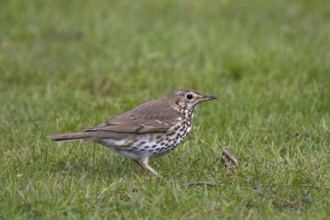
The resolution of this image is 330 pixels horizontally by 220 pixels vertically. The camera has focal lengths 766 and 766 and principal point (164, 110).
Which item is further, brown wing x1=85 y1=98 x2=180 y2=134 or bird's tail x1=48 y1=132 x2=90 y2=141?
brown wing x1=85 y1=98 x2=180 y2=134

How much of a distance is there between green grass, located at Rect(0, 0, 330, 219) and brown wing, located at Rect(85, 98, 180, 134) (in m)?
0.37

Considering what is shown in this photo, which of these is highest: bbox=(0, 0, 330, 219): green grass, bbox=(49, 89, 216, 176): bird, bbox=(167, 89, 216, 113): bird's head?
bbox=(167, 89, 216, 113): bird's head

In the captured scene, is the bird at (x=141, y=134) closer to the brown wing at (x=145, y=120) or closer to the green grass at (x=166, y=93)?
the brown wing at (x=145, y=120)

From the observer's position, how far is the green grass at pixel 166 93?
5.69m

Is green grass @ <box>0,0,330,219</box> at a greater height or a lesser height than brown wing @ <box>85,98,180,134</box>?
lesser

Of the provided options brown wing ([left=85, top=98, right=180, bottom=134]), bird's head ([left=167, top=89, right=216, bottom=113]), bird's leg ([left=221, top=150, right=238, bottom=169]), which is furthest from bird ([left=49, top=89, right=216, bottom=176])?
bird's leg ([left=221, top=150, right=238, bottom=169])

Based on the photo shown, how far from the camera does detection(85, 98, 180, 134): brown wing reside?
21.8ft

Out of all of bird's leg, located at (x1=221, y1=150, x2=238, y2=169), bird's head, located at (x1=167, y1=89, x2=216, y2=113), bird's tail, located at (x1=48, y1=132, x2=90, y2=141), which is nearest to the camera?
bird's tail, located at (x1=48, y1=132, x2=90, y2=141)

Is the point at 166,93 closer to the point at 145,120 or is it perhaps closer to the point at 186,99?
the point at 186,99

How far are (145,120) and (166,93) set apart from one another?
8.19 feet

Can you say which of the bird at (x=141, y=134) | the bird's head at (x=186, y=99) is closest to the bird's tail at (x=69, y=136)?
the bird at (x=141, y=134)

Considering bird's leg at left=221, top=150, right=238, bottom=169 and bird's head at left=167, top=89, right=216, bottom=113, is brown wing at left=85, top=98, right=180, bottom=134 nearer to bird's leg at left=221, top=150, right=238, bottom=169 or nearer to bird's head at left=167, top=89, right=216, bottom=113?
bird's head at left=167, top=89, right=216, bottom=113

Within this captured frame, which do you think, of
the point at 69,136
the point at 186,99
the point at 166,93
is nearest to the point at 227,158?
the point at 186,99

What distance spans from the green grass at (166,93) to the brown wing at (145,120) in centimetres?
37
